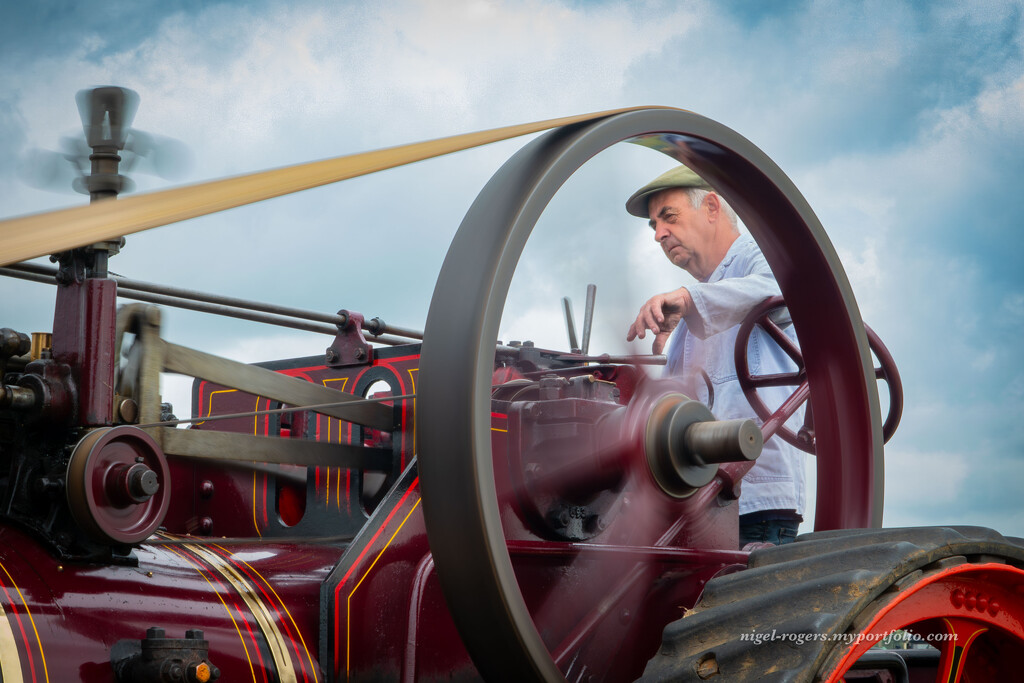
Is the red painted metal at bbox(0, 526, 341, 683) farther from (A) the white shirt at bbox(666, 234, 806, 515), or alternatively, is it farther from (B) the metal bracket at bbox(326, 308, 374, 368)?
(A) the white shirt at bbox(666, 234, 806, 515)

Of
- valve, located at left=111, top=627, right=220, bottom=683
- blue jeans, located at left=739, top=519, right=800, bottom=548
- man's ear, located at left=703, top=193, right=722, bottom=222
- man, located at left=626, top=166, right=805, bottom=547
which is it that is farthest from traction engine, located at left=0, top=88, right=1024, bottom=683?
blue jeans, located at left=739, top=519, right=800, bottom=548

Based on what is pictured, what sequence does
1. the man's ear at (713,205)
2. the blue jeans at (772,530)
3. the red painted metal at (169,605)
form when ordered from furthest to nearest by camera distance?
the blue jeans at (772,530) < the man's ear at (713,205) < the red painted metal at (169,605)

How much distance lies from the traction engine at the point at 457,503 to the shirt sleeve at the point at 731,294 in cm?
6

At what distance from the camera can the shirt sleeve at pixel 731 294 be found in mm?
1992

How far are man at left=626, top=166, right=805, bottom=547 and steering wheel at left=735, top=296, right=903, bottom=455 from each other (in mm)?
33

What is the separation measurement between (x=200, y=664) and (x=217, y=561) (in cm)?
29

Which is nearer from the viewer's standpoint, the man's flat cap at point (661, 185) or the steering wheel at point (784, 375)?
the man's flat cap at point (661, 185)

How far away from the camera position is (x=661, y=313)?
6.11ft

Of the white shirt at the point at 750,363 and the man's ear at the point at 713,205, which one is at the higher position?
the man's ear at the point at 713,205

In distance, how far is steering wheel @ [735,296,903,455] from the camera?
2320mm

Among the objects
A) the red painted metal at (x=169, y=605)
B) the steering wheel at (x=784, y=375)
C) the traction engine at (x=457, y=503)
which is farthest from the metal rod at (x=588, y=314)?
the red painted metal at (x=169, y=605)

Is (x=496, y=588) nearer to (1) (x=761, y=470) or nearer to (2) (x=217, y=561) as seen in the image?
(2) (x=217, y=561)

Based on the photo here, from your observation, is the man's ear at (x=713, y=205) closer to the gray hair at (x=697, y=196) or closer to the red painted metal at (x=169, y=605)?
the gray hair at (x=697, y=196)

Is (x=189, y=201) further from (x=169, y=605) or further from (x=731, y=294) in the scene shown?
(x=731, y=294)
